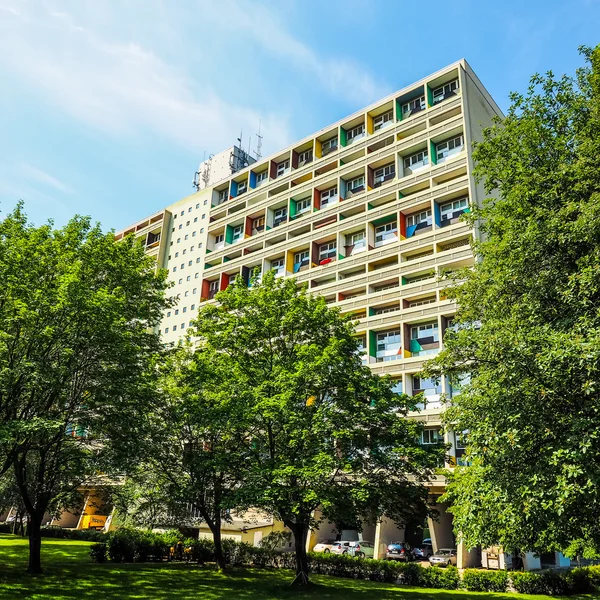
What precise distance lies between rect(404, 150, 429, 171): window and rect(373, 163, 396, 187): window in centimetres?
125

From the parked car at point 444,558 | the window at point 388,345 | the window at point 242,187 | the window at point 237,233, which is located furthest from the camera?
the window at point 242,187

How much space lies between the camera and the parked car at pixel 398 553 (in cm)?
3369

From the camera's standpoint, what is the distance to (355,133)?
49.0 metres

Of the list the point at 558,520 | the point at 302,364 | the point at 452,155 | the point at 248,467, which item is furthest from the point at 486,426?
the point at 452,155

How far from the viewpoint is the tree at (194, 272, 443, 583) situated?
2028 cm

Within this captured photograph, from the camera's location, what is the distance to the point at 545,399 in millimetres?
12562

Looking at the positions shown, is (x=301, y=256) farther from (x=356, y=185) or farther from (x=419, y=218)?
(x=419, y=218)

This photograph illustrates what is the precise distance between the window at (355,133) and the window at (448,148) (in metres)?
8.63

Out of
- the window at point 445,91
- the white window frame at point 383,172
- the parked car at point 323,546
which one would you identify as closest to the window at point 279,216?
the white window frame at point 383,172

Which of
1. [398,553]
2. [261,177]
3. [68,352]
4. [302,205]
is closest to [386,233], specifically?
[302,205]

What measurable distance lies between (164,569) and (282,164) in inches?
1586

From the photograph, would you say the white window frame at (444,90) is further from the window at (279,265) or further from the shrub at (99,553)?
the shrub at (99,553)

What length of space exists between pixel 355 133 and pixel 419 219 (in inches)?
500

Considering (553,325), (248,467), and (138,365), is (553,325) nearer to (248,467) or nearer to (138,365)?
(248,467)
